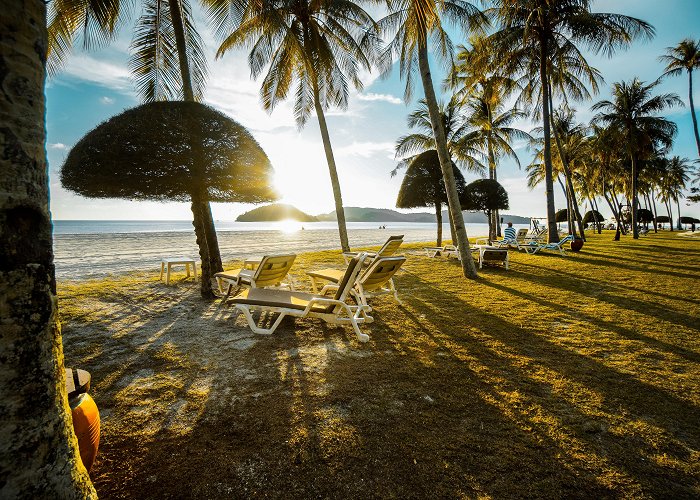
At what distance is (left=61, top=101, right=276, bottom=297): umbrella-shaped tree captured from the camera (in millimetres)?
5930

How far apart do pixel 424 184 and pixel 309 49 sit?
350 inches

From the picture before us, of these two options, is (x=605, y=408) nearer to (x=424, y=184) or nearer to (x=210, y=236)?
(x=210, y=236)

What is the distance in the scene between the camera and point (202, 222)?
728 centimetres

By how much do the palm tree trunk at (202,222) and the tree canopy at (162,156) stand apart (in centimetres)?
43

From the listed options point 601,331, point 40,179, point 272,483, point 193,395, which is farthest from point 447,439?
point 601,331

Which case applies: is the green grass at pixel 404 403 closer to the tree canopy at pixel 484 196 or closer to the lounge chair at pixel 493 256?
the lounge chair at pixel 493 256

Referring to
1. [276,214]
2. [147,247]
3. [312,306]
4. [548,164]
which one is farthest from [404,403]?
[276,214]

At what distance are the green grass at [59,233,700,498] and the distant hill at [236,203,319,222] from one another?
15279 cm

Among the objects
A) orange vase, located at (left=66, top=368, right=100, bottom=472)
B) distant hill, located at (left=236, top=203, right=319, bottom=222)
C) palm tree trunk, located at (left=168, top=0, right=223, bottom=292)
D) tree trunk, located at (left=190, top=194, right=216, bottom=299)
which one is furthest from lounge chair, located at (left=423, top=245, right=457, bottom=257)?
distant hill, located at (left=236, top=203, right=319, bottom=222)

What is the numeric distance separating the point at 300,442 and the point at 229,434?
21.2 inches

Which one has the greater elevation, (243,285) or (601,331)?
(243,285)

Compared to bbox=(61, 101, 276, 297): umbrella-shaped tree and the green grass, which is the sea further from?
the green grass

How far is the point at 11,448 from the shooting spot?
44.7 inches

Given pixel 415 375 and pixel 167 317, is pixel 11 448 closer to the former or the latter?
pixel 415 375
